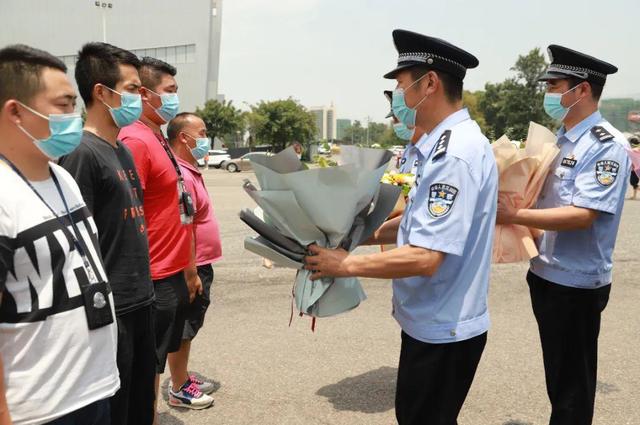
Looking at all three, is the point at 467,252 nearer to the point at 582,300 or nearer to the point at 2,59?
the point at 582,300

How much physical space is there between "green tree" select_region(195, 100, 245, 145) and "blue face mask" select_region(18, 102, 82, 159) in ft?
163

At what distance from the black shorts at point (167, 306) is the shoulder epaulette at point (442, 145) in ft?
5.98

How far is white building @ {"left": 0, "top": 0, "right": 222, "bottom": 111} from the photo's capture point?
63.1 meters

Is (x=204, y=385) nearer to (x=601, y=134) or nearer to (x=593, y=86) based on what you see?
(x=601, y=134)

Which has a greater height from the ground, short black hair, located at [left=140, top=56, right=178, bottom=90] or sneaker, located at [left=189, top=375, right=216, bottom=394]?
short black hair, located at [left=140, top=56, right=178, bottom=90]

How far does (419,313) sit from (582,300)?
124cm

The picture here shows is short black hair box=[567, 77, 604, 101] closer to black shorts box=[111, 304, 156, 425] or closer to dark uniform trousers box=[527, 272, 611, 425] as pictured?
dark uniform trousers box=[527, 272, 611, 425]

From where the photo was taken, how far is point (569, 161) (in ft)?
9.20

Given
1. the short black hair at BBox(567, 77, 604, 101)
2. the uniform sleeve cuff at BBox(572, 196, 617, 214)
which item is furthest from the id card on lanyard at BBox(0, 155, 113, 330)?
the short black hair at BBox(567, 77, 604, 101)

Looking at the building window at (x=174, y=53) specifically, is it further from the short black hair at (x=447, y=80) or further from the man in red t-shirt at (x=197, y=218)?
the short black hair at (x=447, y=80)

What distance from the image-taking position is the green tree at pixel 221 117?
50.1m

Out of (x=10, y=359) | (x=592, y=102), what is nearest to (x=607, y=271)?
(x=592, y=102)

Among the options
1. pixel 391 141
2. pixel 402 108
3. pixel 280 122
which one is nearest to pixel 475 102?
pixel 391 141

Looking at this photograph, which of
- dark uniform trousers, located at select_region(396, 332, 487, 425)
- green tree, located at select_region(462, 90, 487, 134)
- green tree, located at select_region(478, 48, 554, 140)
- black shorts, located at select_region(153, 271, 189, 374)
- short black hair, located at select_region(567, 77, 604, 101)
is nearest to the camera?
dark uniform trousers, located at select_region(396, 332, 487, 425)
